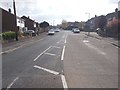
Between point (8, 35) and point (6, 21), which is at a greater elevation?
point (6, 21)

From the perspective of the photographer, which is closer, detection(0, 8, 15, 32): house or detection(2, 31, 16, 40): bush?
detection(2, 31, 16, 40): bush

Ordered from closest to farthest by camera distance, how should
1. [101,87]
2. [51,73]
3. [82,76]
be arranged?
[101,87] < [82,76] < [51,73]

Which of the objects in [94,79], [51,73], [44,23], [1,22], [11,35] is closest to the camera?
[94,79]

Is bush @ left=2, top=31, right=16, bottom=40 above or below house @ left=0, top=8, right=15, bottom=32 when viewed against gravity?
below

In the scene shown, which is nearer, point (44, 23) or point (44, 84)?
point (44, 84)

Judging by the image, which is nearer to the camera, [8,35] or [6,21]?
[8,35]

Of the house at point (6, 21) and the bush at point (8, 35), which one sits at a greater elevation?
the house at point (6, 21)

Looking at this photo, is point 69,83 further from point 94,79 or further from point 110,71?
point 110,71

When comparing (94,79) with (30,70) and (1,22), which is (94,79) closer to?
(30,70)

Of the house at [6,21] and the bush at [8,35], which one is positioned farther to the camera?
the house at [6,21]

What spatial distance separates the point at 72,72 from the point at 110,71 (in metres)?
1.86

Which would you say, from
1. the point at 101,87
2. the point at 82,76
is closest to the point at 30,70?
the point at 82,76

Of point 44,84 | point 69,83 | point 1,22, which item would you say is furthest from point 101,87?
point 1,22

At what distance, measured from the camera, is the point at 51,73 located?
1395 cm
